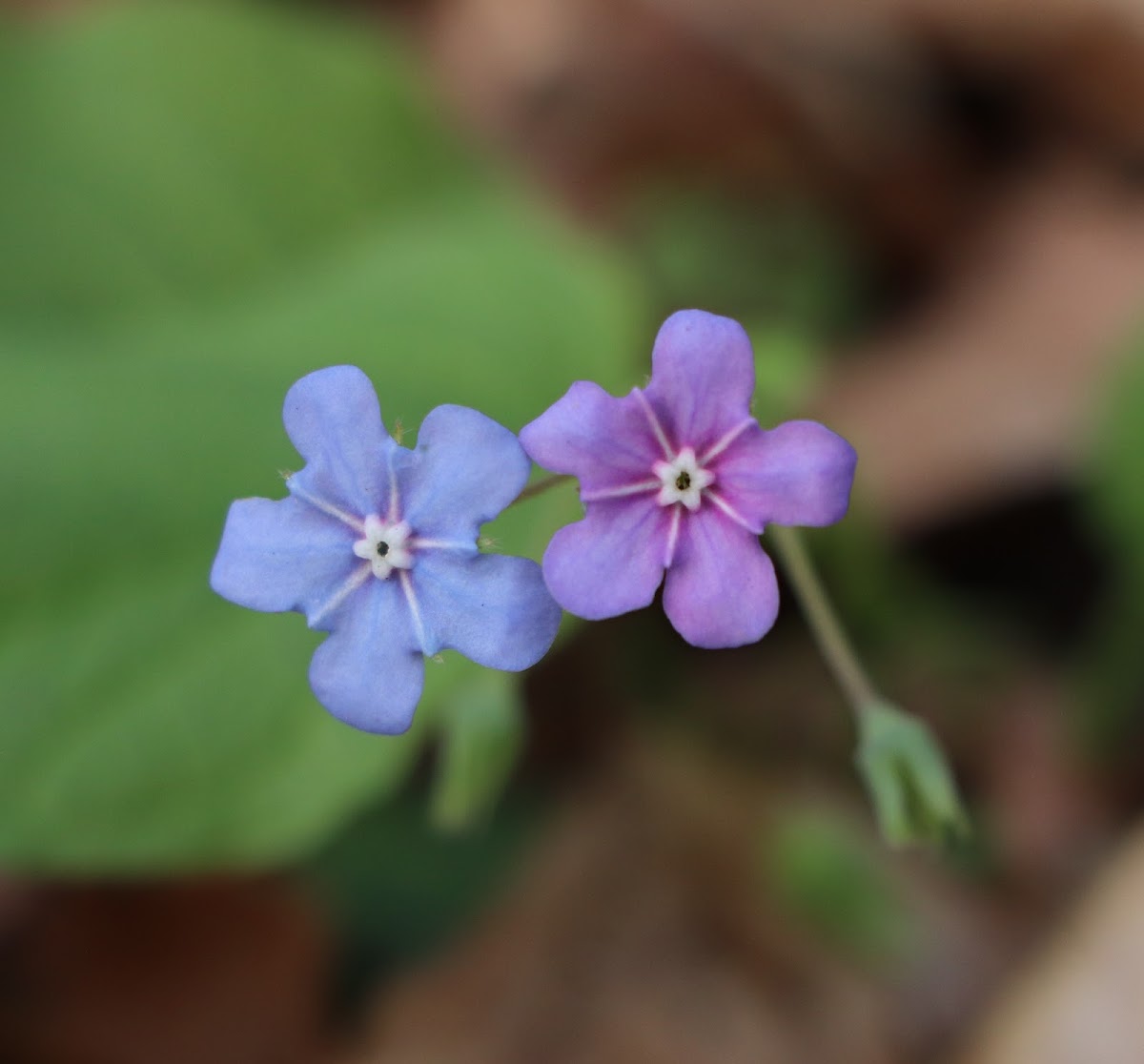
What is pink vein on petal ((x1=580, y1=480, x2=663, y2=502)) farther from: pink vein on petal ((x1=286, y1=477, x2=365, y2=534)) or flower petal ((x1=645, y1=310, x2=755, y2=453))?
pink vein on petal ((x1=286, y1=477, x2=365, y2=534))

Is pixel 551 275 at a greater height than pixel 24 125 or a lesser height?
lesser

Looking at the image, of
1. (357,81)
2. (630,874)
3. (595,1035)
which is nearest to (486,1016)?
(595,1035)

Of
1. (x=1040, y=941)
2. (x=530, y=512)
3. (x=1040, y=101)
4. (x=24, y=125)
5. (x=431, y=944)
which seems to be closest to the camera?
(x=530, y=512)

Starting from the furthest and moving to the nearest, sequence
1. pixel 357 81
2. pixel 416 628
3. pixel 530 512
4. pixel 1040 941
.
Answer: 1. pixel 357 81
2. pixel 1040 941
3. pixel 530 512
4. pixel 416 628

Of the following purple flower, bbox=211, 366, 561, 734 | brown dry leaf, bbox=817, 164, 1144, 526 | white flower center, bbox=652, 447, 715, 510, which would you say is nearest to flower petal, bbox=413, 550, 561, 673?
purple flower, bbox=211, 366, 561, 734

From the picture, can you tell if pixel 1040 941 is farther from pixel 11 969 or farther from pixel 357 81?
pixel 357 81
